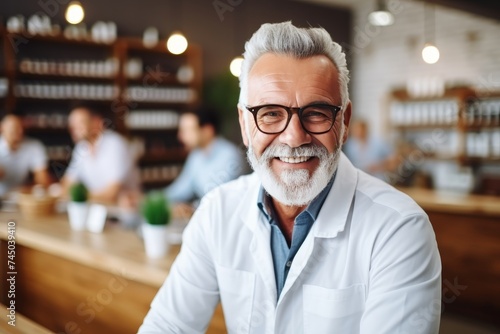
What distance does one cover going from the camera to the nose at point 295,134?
1.28 metres

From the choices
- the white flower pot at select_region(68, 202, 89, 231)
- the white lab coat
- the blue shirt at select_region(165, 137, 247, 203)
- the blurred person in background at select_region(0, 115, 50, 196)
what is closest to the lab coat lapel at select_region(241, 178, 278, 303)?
the white lab coat

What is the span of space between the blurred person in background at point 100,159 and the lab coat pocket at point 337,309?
3.08m

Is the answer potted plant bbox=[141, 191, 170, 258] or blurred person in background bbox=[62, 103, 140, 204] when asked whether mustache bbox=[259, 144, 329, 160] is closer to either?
potted plant bbox=[141, 191, 170, 258]

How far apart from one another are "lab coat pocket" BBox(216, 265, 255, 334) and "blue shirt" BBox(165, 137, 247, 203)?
235 centimetres

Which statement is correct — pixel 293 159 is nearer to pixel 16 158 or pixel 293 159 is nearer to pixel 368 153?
pixel 16 158

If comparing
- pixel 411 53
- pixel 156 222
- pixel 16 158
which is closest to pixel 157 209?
pixel 156 222

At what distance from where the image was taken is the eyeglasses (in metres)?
1.29

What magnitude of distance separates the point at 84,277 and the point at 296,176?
5.46 ft

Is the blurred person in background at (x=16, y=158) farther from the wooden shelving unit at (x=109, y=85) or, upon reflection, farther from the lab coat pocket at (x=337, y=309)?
the lab coat pocket at (x=337, y=309)

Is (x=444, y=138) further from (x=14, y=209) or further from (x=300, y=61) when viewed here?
(x=300, y=61)

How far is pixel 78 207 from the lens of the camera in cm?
289

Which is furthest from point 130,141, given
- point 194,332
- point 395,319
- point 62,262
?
point 395,319

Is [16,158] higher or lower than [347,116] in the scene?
lower

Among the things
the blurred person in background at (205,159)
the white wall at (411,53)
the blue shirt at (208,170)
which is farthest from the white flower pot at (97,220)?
the white wall at (411,53)
